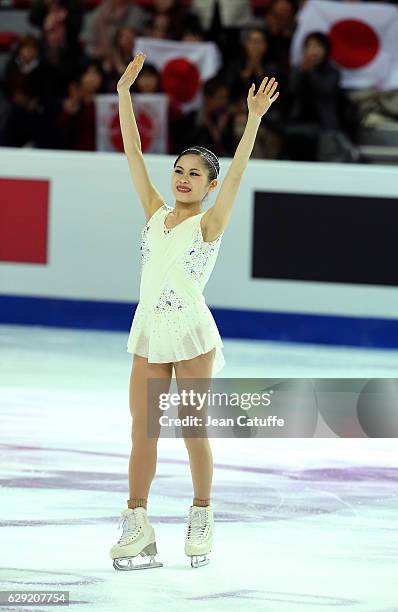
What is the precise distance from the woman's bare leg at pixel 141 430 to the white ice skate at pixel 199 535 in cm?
16

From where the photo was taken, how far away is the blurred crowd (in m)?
9.55

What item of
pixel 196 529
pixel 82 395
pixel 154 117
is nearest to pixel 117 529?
pixel 196 529

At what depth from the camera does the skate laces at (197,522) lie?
3.92 m

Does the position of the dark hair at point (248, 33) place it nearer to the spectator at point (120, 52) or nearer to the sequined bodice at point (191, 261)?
the spectator at point (120, 52)

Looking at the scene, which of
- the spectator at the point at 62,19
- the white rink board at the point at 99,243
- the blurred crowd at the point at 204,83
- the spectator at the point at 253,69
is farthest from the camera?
the spectator at the point at 62,19

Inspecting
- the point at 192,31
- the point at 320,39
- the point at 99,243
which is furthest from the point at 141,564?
the point at 192,31

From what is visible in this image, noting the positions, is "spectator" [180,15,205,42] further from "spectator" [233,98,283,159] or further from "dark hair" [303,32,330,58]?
"spectator" [233,98,283,159]

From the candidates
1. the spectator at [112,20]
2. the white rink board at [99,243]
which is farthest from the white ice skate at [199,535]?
the spectator at [112,20]

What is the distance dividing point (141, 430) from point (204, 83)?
21.0 feet

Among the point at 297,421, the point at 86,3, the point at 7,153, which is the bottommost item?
the point at 297,421

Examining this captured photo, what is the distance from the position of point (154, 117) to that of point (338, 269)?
206 centimetres

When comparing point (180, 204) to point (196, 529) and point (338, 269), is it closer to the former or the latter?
point (196, 529)

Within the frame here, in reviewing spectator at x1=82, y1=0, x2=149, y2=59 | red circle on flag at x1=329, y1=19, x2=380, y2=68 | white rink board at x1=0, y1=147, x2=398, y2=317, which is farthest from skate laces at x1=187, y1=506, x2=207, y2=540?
spectator at x1=82, y1=0, x2=149, y2=59

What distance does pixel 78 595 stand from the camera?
3.49 meters
